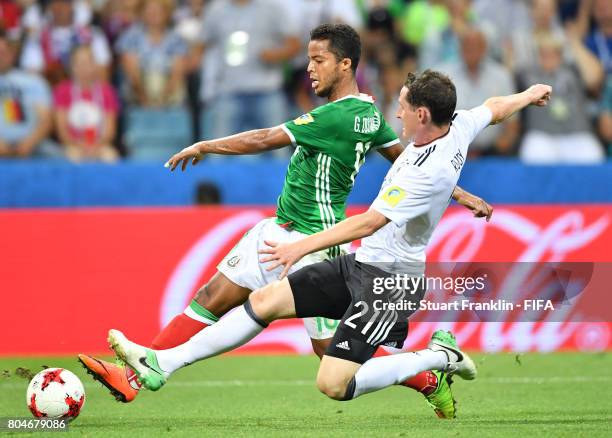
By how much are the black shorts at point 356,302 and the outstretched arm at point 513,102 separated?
1.10 meters

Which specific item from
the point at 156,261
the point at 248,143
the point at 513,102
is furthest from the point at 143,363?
the point at 156,261

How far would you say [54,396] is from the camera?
6.90 metres

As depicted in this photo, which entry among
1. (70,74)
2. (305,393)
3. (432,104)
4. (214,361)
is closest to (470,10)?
(70,74)

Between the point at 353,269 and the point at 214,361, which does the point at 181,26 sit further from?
the point at 353,269

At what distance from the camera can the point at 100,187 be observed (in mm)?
12703

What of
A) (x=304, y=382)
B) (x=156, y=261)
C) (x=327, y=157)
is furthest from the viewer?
(x=156, y=261)

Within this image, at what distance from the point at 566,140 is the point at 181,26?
4774mm

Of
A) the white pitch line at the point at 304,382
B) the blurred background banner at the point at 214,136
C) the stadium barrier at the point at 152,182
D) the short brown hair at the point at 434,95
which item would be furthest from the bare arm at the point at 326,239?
the stadium barrier at the point at 152,182

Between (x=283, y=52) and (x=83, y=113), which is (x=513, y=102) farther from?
(x=83, y=113)

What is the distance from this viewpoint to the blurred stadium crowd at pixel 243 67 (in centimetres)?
1355

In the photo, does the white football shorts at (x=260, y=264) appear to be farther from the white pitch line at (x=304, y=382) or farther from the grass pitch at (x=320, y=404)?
the white pitch line at (x=304, y=382)

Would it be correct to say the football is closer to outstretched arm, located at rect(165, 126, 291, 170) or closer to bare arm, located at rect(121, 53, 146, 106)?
outstretched arm, located at rect(165, 126, 291, 170)

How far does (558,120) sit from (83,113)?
548 cm

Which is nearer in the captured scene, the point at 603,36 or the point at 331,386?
the point at 331,386
